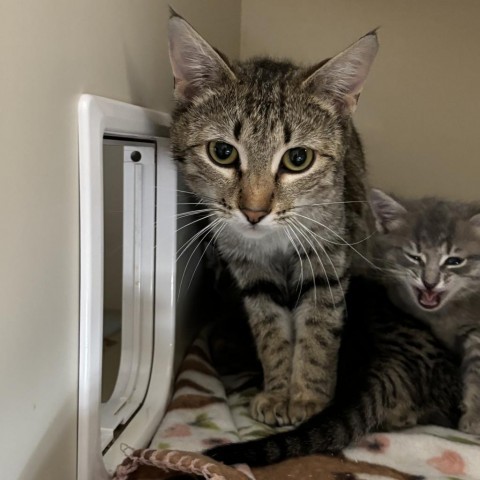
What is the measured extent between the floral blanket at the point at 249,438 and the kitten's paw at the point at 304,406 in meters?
0.05

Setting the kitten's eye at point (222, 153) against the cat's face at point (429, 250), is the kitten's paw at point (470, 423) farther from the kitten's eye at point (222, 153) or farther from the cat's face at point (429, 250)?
the kitten's eye at point (222, 153)

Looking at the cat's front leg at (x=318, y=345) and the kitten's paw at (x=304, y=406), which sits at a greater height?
the cat's front leg at (x=318, y=345)

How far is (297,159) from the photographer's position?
114 cm

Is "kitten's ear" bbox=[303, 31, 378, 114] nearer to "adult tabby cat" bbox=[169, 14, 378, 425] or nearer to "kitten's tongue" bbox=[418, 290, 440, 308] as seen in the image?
"adult tabby cat" bbox=[169, 14, 378, 425]

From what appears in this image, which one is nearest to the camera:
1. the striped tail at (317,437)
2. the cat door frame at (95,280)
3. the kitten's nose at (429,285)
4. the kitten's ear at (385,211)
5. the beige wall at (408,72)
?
the cat door frame at (95,280)

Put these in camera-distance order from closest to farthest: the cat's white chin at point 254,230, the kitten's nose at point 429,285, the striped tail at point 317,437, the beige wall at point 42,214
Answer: the beige wall at point 42,214
the striped tail at point 317,437
the cat's white chin at point 254,230
the kitten's nose at point 429,285

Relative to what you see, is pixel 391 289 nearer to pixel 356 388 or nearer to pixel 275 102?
pixel 356 388

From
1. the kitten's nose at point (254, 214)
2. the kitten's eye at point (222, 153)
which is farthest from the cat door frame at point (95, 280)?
the kitten's nose at point (254, 214)

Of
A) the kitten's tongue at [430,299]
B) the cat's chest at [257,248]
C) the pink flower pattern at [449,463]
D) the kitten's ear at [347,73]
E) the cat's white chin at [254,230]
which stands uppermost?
the kitten's ear at [347,73]

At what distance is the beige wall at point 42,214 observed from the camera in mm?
673

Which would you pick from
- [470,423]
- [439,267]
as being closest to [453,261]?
[439,267]

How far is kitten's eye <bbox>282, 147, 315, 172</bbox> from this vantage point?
3.72 ft

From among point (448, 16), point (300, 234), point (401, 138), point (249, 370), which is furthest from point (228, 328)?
point (448, 16)

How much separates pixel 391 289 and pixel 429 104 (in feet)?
2.02
